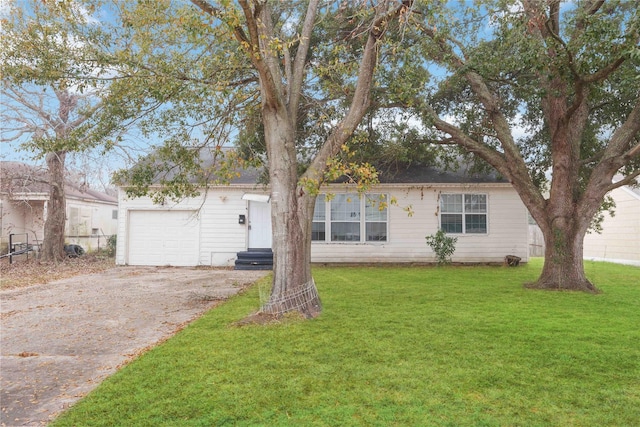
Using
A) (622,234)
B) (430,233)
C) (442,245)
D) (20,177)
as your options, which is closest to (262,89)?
(442,245)

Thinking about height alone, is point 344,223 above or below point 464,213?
below

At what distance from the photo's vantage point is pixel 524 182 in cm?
970

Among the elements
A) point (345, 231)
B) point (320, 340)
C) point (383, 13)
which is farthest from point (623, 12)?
point (320, 340)

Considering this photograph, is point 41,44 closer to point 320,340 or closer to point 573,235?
point 320,340

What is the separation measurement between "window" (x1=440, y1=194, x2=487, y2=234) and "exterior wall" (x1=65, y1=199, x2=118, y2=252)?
46.8ft

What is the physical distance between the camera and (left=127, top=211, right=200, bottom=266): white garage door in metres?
14.2

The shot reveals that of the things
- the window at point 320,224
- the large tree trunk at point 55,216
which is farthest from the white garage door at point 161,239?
the window at point 320,224

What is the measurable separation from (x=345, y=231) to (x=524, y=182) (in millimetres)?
5910

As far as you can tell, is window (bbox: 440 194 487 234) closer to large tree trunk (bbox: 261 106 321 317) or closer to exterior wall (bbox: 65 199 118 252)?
large tree trunk (bbox: 261 106 321 317)

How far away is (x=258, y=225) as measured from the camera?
14.1 meters

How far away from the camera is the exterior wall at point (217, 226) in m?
14.0

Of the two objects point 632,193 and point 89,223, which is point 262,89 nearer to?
point 632,193

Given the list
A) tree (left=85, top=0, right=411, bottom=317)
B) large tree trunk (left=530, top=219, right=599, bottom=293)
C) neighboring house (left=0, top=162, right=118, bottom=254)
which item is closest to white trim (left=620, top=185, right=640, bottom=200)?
large tree trunk (left=530, top=219, right=599, bottom=293)

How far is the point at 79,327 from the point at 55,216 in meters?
10.4
